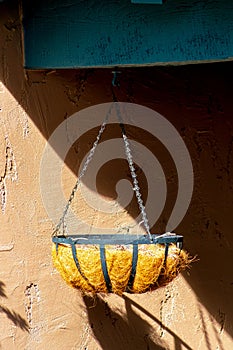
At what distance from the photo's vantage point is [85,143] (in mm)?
3111

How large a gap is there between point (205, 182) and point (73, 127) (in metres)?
0.60

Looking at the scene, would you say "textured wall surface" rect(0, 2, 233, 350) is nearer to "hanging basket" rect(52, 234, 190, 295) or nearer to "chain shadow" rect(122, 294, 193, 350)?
"chain shadow" rect(122, 294, 193, 350)

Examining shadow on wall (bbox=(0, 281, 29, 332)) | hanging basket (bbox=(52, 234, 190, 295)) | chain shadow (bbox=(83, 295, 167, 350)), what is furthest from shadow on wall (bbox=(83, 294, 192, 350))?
hanging basket (bbox=(52, 234, 190, 295))

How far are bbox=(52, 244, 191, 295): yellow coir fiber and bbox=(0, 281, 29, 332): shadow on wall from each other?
20.4 inches

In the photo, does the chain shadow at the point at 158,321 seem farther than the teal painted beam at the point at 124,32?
Yes

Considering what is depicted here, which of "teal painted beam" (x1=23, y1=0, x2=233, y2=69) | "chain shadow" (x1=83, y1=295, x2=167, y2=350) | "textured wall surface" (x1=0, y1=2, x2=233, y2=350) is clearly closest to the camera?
"teal painted beam" (x1=23, y1=0, x2=233, y2=69)

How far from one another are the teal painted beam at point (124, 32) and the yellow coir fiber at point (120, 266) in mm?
596

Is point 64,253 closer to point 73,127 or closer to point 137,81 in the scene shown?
point 73,127

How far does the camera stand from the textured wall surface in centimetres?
303

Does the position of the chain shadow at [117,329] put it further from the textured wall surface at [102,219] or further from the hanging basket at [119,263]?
the hanging basket at [119,263]

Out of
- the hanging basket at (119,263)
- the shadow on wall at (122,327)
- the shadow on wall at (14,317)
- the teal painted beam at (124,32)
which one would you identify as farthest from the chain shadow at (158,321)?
the teal painted beam at (124,32)

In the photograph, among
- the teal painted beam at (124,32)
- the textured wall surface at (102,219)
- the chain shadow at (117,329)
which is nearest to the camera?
the teal painted beam at (124,32)

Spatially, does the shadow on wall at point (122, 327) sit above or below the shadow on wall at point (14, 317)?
below

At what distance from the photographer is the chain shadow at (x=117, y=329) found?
314cm
